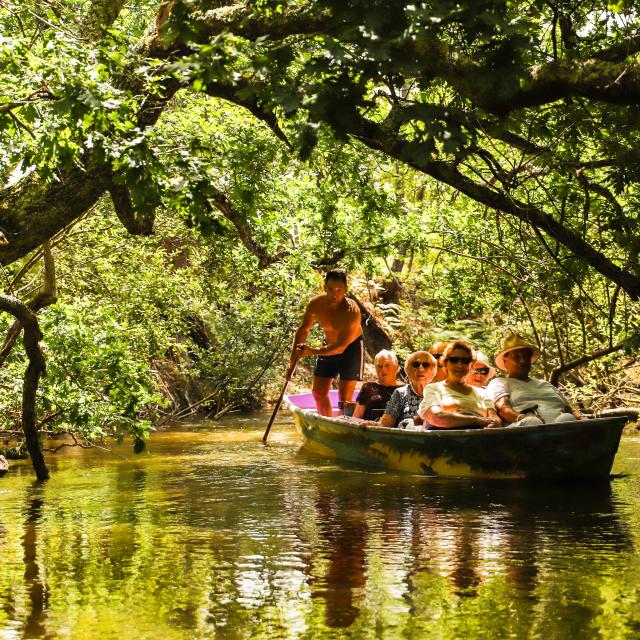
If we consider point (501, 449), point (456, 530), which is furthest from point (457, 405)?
point (456, 530)

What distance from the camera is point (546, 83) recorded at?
5.75 m

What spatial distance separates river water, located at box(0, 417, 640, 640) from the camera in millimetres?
4391

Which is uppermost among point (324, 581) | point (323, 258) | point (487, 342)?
point (323, 258)

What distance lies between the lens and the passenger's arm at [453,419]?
9062mm

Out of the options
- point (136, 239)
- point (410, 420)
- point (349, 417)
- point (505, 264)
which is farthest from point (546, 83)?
point (136, 239)

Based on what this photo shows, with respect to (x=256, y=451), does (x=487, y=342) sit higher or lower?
higher

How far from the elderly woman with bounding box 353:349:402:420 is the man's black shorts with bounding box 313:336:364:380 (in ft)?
3.81

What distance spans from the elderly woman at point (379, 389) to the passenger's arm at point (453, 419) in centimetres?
156

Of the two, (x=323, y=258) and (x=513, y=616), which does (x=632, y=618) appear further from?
(x=323, y=258)

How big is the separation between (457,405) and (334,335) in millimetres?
2994

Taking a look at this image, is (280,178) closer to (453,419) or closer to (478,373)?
(478,373)

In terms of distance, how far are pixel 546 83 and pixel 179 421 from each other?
12.8m

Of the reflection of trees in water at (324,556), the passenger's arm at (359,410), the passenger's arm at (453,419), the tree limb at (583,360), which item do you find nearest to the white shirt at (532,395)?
the passenger's arm at (453,419)

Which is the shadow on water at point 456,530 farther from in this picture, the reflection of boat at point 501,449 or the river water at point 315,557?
the reflection of boat at point 501,449
